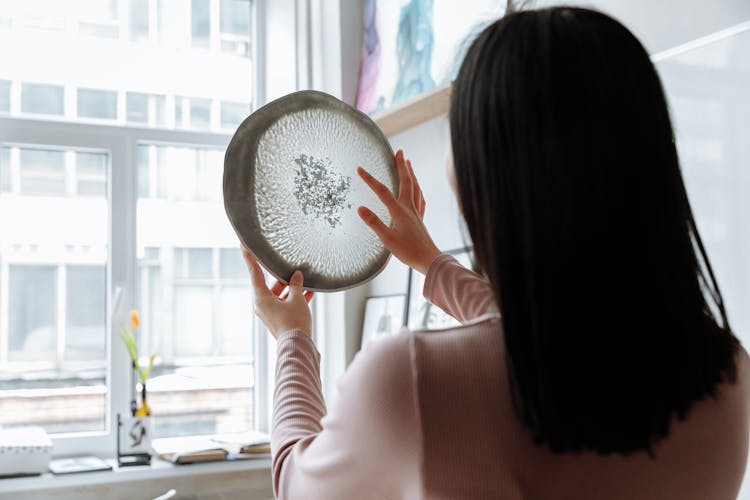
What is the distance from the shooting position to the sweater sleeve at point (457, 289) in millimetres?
873

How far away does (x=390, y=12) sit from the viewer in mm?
2613

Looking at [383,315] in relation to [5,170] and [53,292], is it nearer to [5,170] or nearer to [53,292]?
[53,292]

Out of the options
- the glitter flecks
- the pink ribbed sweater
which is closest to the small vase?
the glitter flecks

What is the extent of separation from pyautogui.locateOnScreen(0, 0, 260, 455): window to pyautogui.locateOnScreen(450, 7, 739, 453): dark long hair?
7.52 ft

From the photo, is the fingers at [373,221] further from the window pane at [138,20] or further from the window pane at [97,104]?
the window pane at [138,20]

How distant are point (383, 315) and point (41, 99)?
1.31 metres

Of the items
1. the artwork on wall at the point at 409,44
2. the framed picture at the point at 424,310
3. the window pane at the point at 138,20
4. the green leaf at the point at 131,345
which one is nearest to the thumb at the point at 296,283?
the framed picture at the point at 424,310

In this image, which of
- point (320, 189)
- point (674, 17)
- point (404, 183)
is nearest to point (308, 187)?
point (320, 189)

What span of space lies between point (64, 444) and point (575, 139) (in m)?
2.43

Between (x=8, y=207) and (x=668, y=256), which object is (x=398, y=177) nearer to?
(x=668, y=256)

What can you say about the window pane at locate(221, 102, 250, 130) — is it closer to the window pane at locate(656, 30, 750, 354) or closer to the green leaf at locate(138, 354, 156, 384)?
the green leaf at locate(138, 354, 156, 384)

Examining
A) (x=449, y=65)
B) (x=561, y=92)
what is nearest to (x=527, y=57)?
(x=561, y=92)

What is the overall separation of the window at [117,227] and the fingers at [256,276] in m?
1.79

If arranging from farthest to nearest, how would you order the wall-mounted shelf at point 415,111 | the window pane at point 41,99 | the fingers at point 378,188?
the window pane at point 41,99, the wall-mounted shelf at point 415,111, the fingers at point 378,188
